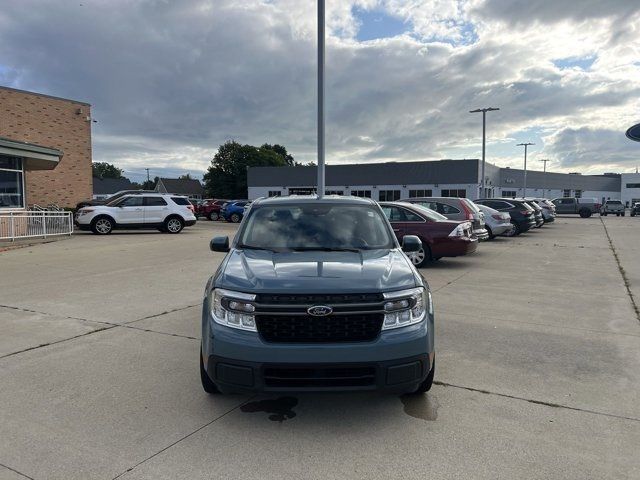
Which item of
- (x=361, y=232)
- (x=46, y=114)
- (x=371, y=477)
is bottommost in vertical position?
(x=371, y=477)

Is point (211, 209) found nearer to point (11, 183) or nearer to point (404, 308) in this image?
point (11, 183)

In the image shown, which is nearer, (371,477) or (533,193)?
(371,477)

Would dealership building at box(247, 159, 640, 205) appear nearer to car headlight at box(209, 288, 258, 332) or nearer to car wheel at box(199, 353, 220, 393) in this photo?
car wheel at box(199, 353, 220, 393)

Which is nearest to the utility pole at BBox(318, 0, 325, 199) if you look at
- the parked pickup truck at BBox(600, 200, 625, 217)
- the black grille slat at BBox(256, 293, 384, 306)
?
Result: the black grille slat at BBox(256, 293, 384, 306)

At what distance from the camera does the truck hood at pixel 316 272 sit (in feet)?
10.9

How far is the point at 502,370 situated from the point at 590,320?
8.70 feet

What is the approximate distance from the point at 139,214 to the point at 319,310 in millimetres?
19296

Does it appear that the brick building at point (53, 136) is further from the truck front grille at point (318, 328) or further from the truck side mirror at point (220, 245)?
the truck front grille at point (318, 328)

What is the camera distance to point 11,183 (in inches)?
698

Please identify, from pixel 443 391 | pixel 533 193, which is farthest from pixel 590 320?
pixel 533 193

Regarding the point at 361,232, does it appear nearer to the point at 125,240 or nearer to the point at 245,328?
the point at 245,328

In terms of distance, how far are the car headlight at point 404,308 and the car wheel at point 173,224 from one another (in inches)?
760

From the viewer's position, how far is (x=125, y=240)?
58.0 ft

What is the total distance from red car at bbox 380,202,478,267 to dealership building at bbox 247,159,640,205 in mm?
34425
